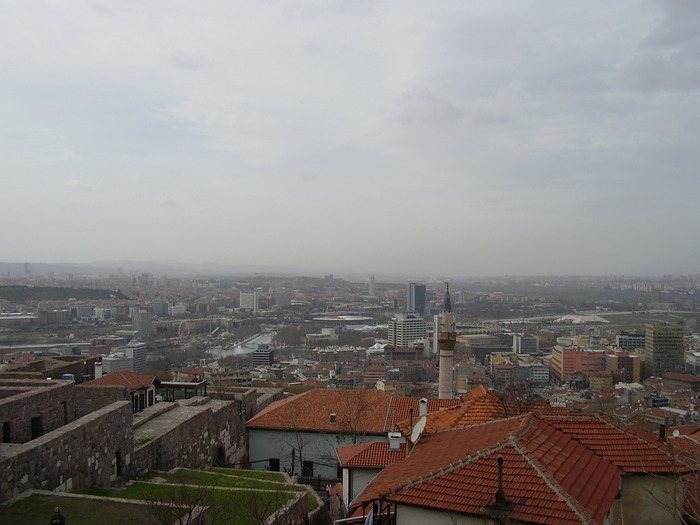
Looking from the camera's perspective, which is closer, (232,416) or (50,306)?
(232,416)

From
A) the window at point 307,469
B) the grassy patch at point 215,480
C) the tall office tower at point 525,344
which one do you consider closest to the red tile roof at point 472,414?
the grassy patch at point 215,480

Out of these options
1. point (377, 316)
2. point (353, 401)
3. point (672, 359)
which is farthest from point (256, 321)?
point (353, 401)

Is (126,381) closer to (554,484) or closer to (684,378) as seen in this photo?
(554,484)

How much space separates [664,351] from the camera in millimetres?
50812

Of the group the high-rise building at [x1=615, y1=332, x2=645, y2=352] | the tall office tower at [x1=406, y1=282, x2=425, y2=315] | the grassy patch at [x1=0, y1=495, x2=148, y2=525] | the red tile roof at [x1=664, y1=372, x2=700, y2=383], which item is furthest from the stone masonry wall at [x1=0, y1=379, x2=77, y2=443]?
the tall office tower at [x1=406, y1=282, x2=425, y2=315]

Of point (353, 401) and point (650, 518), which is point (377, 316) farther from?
point (650, 518)

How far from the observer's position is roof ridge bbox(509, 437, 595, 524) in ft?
12.7

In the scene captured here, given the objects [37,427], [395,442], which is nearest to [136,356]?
[37,427]

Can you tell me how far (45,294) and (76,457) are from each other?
8301cm

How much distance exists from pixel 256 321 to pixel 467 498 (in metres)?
86.1

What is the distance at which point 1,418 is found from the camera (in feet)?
20.1

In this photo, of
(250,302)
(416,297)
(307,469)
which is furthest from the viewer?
(250,302)

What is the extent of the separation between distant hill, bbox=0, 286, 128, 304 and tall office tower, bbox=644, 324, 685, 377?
71962mm

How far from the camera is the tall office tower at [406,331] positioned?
65.8 metres
